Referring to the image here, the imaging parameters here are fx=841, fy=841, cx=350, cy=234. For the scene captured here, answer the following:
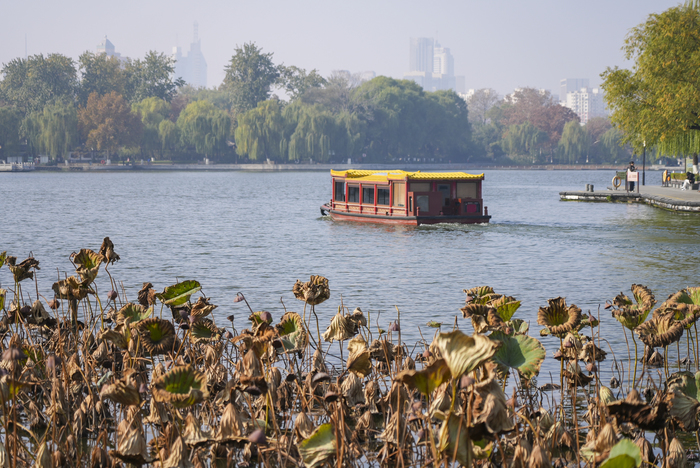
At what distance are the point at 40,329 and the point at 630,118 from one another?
3432 cm

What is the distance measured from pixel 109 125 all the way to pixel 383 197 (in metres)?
81.9

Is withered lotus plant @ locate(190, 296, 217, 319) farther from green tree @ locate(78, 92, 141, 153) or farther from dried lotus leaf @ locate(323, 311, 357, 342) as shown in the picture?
green tree @ locate(78, 92, 141, 153)

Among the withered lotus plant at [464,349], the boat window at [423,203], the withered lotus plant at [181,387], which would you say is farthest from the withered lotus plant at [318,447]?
the boat window at [423,203]

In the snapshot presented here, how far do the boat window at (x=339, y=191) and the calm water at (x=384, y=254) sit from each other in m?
1.01

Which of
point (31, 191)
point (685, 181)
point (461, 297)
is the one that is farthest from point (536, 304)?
point (31, 191)

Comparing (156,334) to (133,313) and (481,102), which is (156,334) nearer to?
(133,313)

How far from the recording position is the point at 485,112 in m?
179

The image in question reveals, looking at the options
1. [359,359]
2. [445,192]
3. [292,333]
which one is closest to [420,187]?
[445,192]

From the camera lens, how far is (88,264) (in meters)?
6.91

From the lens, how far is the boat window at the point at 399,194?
2855 centimetres

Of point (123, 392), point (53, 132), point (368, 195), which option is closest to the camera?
point (123, 392)

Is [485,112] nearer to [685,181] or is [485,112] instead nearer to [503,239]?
[685,181]

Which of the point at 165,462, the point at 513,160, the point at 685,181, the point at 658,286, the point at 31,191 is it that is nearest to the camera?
the point at 165,462

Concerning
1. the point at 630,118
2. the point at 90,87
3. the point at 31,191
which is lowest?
the point at 31,191
